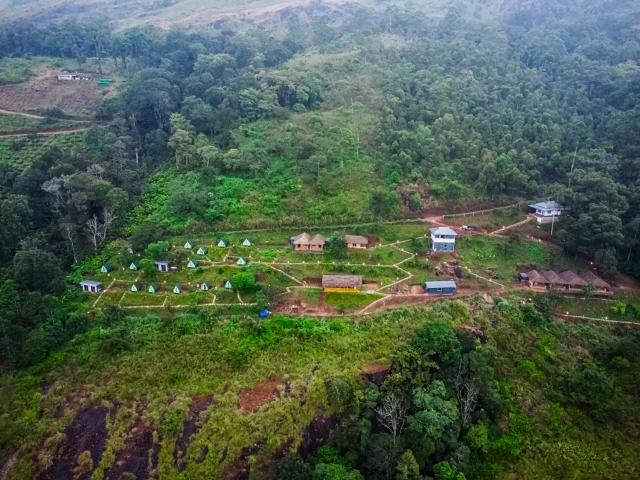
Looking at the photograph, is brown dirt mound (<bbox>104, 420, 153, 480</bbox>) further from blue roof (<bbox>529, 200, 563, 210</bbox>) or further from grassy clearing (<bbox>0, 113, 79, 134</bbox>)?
grassy clearing (<bbox>0, 113, 79, 134</bbox>)

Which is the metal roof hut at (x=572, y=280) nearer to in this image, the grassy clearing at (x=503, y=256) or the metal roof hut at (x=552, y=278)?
the metal roof hut at (x=552, y=278)

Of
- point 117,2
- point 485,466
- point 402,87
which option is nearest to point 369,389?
Answer: point 485,466

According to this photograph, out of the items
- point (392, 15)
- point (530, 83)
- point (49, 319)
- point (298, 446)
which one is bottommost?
point (298, 446)

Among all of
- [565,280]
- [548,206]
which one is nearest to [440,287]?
[565,280]

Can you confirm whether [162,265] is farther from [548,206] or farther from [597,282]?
[548,206]

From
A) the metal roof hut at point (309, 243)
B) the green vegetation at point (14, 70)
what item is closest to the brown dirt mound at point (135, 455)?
the metal roof hut at point (309, 243)

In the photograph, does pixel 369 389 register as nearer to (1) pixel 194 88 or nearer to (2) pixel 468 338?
(2) pixel 468 338
